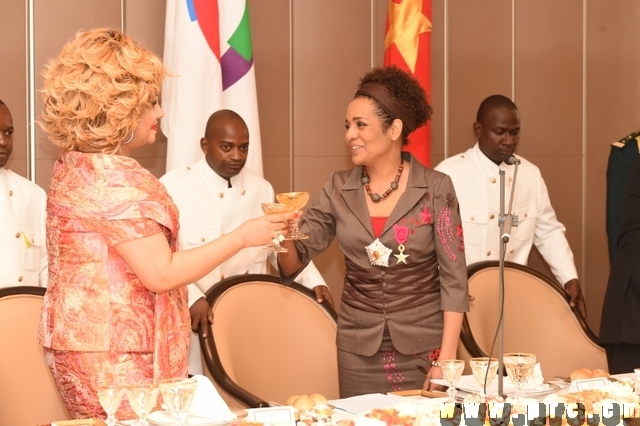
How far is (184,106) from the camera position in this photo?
4273 mm

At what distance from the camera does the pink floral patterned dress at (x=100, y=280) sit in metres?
2.26

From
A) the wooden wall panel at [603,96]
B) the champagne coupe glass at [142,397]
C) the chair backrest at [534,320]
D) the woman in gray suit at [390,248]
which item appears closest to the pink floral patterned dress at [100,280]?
the champagne coupe glass at [142,397]

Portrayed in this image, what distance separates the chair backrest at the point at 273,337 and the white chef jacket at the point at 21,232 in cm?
75

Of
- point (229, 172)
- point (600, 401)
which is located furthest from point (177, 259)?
point (229, 172)

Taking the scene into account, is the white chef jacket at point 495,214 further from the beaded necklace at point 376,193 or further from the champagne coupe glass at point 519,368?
the champagne coupe glass at point 519,368

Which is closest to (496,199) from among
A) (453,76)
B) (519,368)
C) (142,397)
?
(453,76)

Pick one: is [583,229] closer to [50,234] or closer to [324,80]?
[324,80]

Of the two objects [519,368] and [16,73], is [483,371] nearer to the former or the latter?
[519,368]

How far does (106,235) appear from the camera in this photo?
7.40ft

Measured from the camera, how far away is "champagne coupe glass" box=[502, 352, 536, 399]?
2.38 metres

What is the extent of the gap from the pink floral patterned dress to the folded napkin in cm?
19

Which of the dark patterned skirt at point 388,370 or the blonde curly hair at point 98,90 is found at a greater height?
the blonde curly hair at point 98,90

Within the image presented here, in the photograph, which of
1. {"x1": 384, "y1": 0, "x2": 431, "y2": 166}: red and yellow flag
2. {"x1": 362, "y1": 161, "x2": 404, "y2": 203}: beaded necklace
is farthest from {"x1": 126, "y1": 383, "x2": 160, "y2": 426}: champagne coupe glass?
{"x1": 384, "y1": 0, "x2": 431, "y2": 166}: red and yellow flag

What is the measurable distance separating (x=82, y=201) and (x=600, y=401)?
1.25 meters
